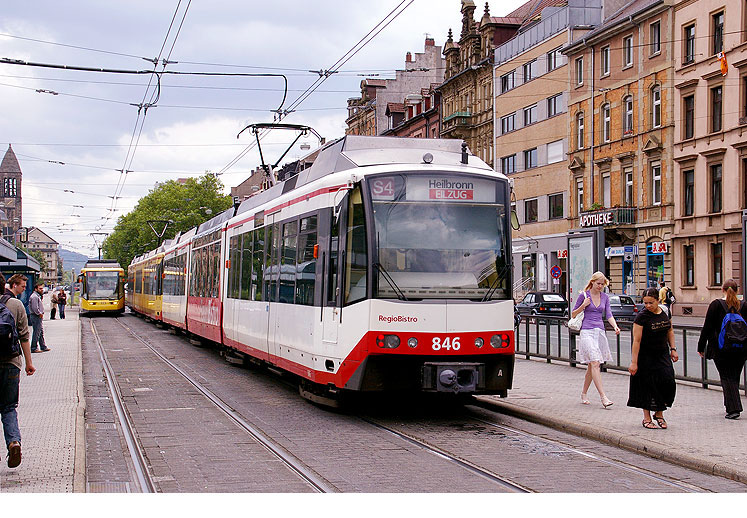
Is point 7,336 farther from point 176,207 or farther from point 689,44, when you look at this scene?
point 176,207

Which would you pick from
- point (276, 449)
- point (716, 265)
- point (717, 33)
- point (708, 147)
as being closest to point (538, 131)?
point (708, 147)

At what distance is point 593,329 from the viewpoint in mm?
13000

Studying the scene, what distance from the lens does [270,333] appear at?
49.5 ft

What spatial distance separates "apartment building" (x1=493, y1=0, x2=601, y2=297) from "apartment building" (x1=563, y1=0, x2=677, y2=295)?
128 centimetres

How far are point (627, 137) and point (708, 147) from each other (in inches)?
244

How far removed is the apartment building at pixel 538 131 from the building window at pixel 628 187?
18.4ft

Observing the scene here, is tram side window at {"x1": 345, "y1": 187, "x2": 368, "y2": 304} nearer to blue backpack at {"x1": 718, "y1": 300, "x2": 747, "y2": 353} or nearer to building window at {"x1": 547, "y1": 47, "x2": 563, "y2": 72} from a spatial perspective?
blue backpack at {"x1": 718, "y1": 300, "x2": 747, "y2": 353}

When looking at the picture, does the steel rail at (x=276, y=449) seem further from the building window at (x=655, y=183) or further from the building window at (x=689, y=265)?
the building window at (x=655, y=183)

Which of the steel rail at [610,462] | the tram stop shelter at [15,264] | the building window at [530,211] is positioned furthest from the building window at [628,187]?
the steel rail at [610,462]

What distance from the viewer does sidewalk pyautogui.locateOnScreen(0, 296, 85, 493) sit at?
307 inches

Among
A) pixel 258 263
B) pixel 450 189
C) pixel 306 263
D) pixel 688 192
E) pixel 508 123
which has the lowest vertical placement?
pixel 306 263

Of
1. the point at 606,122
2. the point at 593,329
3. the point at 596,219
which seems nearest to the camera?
the point at 593,329

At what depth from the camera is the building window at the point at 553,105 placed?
52.4 metres
